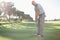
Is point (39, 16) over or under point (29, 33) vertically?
over

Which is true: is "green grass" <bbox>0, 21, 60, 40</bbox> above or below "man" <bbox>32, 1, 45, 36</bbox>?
below

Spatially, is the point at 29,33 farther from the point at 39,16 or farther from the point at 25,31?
the point at 39,16

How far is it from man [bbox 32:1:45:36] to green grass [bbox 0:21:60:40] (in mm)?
48

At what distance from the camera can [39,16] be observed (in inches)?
64.1

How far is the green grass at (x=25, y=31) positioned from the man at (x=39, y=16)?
0.05 m

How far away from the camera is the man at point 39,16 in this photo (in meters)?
1.62

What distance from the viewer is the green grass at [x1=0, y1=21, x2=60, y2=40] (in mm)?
1608

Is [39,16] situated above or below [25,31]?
above

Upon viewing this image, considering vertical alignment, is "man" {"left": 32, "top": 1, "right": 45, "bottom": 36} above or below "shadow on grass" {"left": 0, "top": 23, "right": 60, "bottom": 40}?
above

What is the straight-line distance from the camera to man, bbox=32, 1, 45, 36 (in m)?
1.62

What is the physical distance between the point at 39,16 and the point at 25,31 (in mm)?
239

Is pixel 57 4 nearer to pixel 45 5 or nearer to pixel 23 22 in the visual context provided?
pixel 45 5

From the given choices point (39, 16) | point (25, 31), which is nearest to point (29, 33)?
point (25, 31)

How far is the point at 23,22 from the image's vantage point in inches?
64.7
